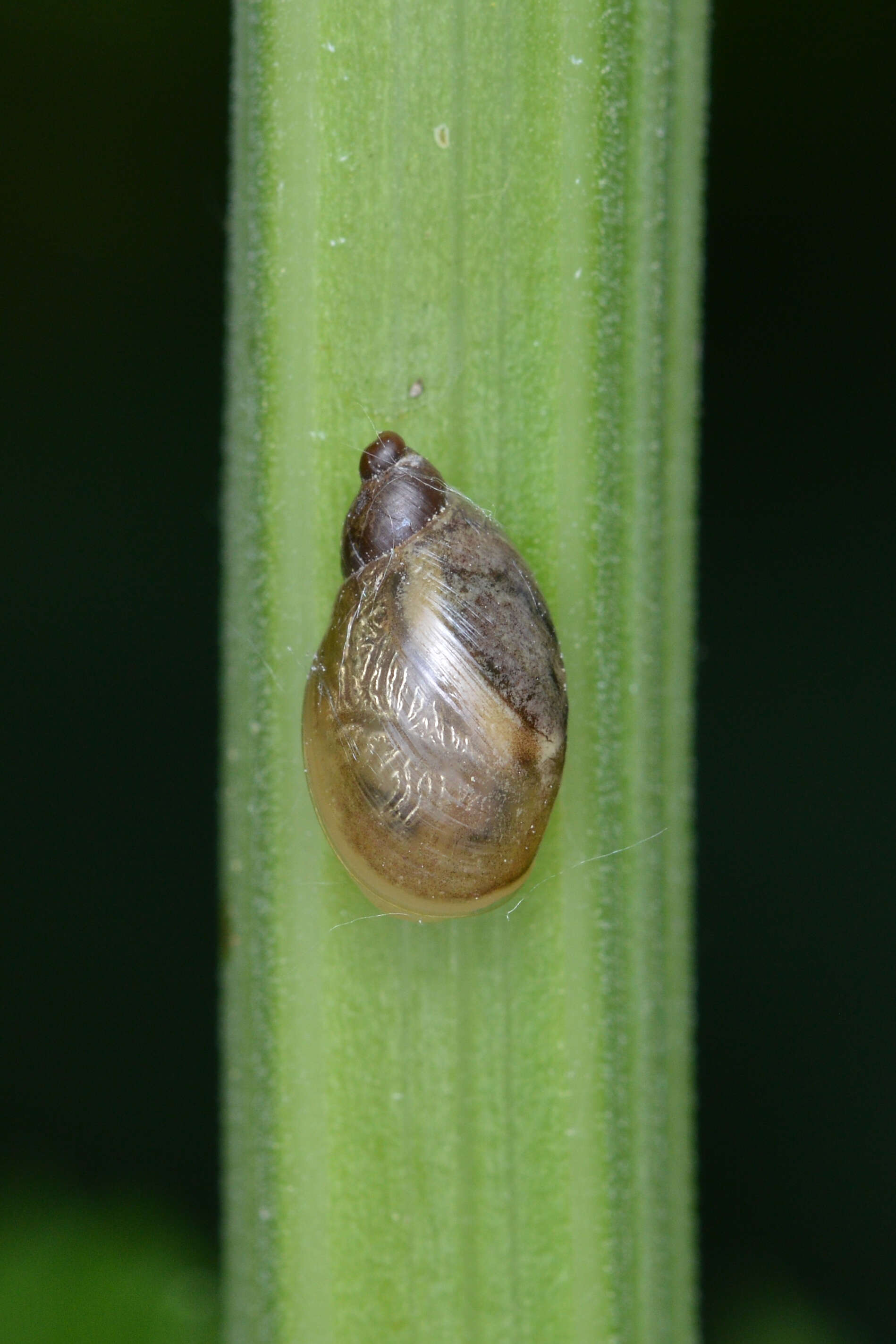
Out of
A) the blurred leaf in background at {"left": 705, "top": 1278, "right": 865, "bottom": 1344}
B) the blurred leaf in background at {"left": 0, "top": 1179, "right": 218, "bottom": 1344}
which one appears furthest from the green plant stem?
the blurred leaf in background at {"left": 705, "top": 1278, "right": 865, "bottom": 1344}

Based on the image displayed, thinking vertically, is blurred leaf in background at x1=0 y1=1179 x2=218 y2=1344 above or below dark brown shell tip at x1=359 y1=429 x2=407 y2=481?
below

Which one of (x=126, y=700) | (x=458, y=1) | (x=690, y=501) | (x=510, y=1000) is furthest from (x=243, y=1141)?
(x=458, y=1)

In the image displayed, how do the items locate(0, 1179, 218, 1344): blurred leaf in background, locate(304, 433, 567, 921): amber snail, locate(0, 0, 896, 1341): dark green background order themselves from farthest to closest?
locate(0, 0, 896, 1341): dark green background, locate(0, 1179, 218, 1344): blurred leaf in background, locate(304, 433, 567, 921): amber snail

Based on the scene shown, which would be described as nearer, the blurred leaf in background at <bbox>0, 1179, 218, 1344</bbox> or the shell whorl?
the shell whorl

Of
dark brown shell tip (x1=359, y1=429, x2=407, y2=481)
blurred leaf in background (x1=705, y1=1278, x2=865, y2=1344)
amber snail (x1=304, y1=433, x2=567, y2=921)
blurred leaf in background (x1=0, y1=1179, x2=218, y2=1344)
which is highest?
dark brown shell tip (x1=359, y1=429, x2=407, y2=481)

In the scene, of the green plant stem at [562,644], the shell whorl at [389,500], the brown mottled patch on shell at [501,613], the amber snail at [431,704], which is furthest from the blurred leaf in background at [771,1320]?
the shell whorl at [389,500]

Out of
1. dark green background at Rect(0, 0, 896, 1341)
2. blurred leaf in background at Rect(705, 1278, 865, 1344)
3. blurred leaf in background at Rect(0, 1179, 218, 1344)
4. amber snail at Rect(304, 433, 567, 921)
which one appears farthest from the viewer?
dark green background at Rect(0, 0, 896, 1341)

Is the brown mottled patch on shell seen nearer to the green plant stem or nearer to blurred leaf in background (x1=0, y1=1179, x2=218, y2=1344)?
the green plant stem

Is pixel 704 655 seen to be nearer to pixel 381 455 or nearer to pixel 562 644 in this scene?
pixel 562 644
